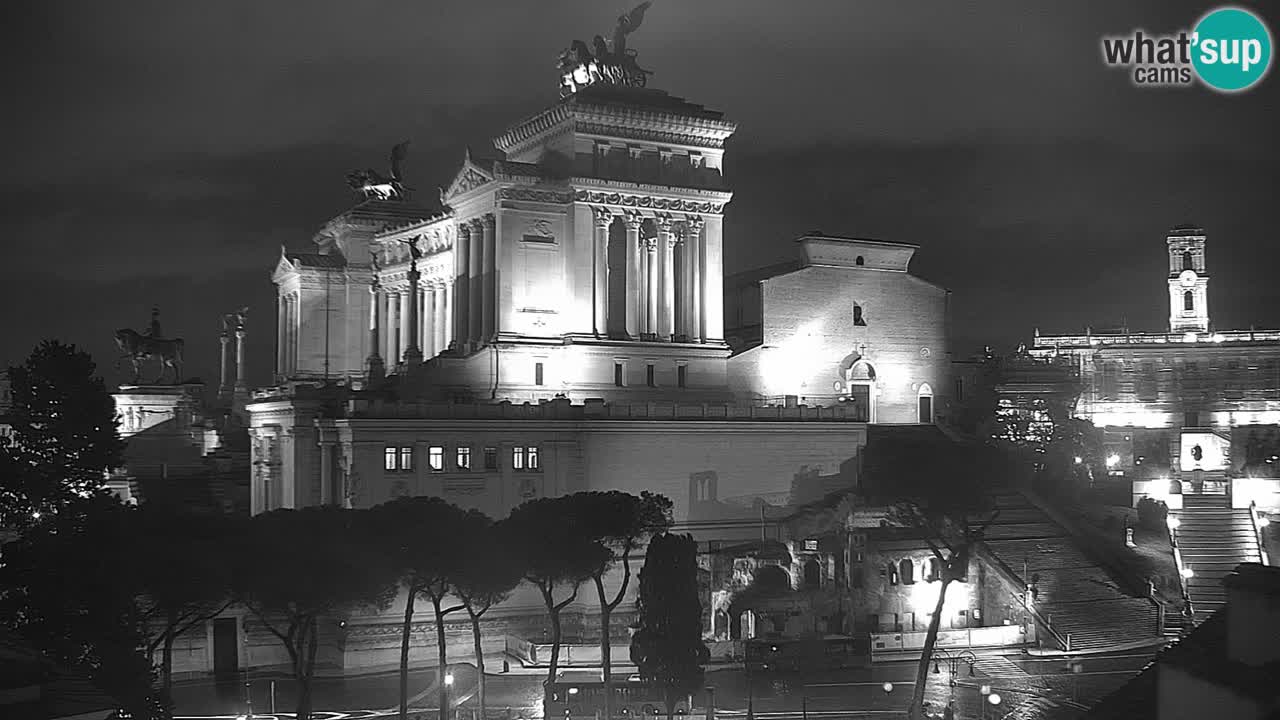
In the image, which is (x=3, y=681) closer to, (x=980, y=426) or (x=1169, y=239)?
(x=980, y=426)

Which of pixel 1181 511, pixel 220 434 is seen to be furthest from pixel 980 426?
pixel 220 434

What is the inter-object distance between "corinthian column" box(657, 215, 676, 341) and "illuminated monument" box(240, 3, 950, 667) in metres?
0.10

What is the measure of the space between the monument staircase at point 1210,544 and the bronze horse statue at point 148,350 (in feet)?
214

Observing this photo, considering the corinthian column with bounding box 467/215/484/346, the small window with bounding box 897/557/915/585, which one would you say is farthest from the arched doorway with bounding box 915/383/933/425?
the corinthian column with bounding box 467/215/484/346

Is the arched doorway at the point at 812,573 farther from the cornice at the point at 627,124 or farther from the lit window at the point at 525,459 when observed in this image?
the cornice at the point at 627,124

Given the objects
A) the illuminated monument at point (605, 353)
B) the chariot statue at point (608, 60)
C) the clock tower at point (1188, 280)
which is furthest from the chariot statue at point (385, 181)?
the clock tower at point (1188, 280)

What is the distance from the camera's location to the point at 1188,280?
121438mm

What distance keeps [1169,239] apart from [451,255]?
229ft

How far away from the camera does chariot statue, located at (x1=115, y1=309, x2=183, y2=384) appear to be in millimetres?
93625

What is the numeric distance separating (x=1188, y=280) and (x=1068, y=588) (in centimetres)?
→ 6703

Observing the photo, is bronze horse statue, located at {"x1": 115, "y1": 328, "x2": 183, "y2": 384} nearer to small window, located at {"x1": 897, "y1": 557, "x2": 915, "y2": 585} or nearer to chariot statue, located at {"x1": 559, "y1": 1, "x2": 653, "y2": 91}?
chariot statue, located at {"x1": 559, "y1": 1, "x2": 653, "y2": 91}

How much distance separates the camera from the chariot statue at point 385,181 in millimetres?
96812

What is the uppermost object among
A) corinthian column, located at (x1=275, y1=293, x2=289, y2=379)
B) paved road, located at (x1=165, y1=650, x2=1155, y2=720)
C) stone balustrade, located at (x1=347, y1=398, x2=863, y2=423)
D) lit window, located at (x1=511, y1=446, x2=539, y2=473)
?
corinthian column, located at (x1=275, y1=293, x2=289, y2=379)

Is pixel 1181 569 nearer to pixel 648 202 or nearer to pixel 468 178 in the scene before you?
pixel 648 202
